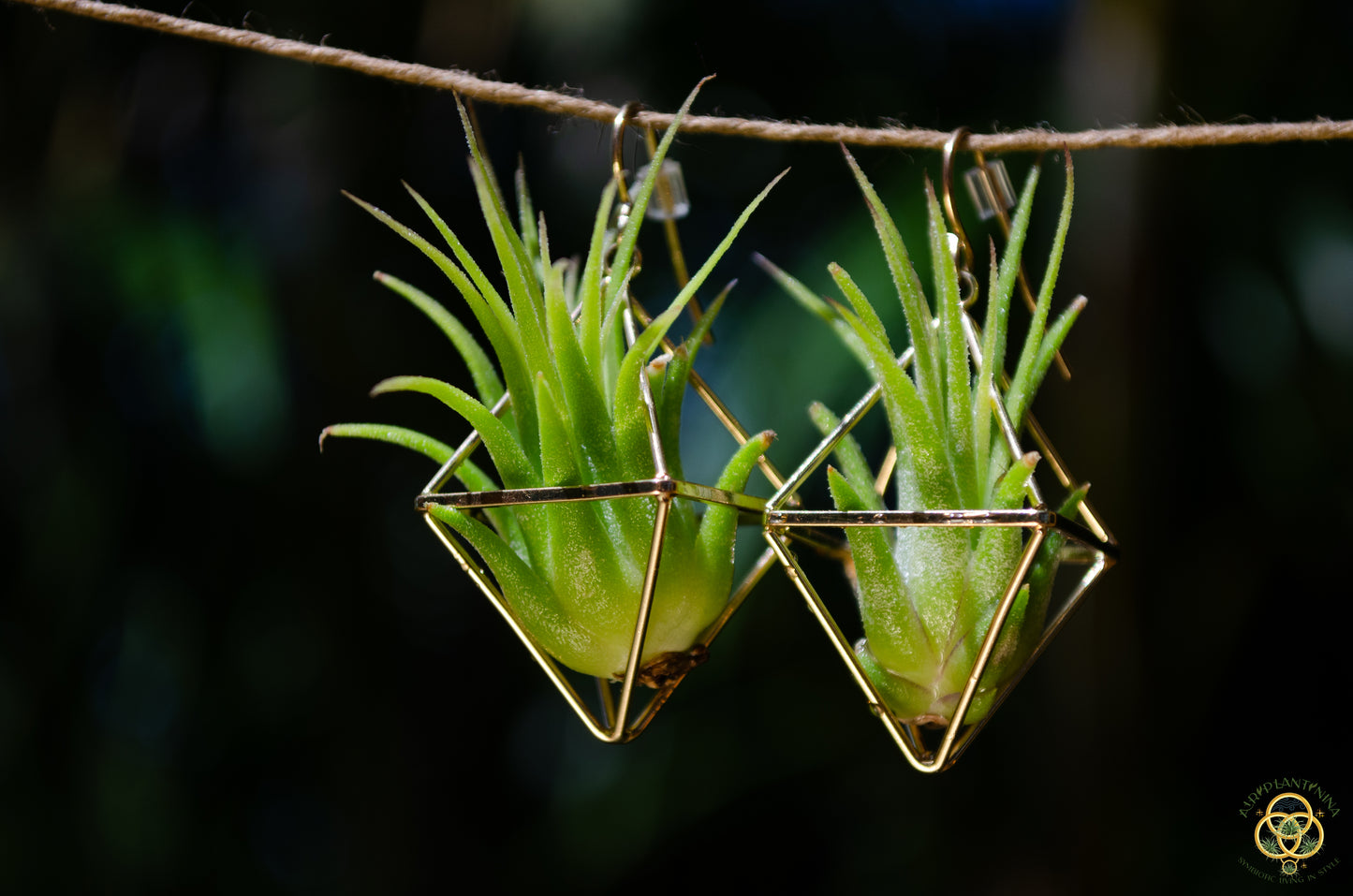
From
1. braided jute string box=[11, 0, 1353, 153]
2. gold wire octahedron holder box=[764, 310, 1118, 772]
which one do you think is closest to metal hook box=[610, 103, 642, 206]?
braided jute string box=[11, 0, 1353, 153]

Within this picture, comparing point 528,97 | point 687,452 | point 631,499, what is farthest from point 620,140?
point 687,452

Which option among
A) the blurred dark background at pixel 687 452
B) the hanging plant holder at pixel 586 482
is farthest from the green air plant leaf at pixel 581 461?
the blurred dark background at pixel 687 452

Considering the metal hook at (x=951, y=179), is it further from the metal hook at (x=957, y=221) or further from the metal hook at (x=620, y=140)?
the metal hook at (x=620, y=140)

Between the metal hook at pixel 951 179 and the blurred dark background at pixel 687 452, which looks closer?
the metal hook at pixel 951 179

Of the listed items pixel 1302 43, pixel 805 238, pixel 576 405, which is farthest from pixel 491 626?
pixel 1302 43

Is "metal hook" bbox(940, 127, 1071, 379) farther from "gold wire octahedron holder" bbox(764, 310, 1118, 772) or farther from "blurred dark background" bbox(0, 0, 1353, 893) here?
"blurred dark background" bbox(0, 0, 1353, 893)

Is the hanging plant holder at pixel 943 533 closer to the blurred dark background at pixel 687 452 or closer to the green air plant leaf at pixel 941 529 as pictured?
the green air plant leaf at pixel 941 529

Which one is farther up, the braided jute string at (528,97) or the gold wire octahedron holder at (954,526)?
the braided jute string at (528,97)
